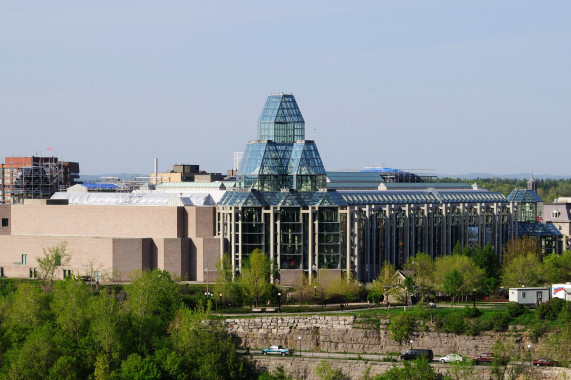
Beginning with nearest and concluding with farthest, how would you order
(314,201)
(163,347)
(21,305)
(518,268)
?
(163,347)
(21,305)
(518,268)
(314,201)

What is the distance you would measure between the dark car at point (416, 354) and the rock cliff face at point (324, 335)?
5.49 meters

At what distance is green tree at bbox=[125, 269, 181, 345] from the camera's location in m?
122

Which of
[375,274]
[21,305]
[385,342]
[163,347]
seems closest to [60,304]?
[21,305]

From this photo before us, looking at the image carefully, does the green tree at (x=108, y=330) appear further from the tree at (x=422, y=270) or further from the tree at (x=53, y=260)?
the tree at (x=422, y=270)

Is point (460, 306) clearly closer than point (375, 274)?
Yes

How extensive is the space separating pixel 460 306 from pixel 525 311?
11703mm

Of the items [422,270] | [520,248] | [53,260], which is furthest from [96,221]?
[520,248]

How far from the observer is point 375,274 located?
6599 inches

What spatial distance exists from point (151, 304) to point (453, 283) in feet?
112

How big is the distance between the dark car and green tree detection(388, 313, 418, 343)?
630 centimetres

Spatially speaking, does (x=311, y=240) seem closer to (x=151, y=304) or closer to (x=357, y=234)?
(x=357, y=234)

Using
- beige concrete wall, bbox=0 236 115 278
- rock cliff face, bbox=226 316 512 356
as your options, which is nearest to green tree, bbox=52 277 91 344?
rock cliff face, bbox=226 316 512 356

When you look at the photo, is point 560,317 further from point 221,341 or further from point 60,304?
point 60,304

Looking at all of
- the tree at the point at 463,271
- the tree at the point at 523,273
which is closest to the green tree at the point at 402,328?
the tree at the point at 463,271
